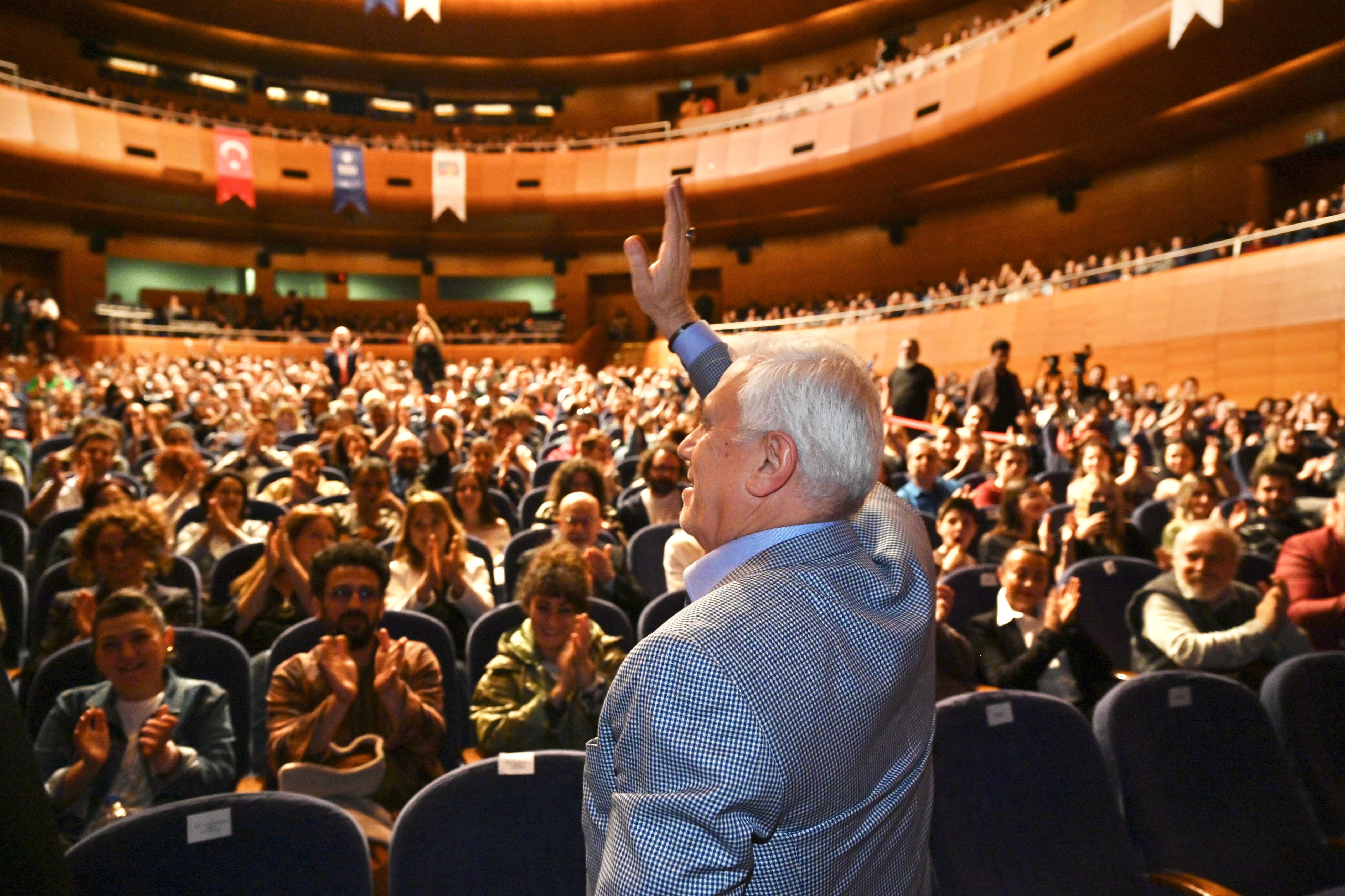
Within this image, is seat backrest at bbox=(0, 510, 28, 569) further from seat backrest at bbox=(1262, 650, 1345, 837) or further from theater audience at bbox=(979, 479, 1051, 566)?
seat backrest at bbox=(1262, 650, 1345, 837)

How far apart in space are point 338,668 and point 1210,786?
2309 mm

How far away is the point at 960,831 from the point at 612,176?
1997 centimetres

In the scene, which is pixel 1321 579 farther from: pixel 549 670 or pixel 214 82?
pixel 214 82

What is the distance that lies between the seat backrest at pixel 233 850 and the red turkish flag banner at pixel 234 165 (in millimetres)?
18596

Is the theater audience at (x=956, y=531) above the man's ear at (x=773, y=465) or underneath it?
underneath

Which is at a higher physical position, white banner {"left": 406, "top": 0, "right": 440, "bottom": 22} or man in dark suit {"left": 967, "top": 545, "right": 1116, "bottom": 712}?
white banner {"left": 406, "top": 0, "right": 440, "bottom": 22}

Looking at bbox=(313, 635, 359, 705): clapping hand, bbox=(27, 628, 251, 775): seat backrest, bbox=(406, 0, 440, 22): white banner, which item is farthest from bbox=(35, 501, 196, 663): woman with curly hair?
bbox=(406, 0, 440, 22): white banner

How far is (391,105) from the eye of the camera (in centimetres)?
2345

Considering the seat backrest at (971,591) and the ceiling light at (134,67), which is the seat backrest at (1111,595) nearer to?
the seat backrest at (971,591)

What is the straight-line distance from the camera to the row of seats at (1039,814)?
72.3 inches

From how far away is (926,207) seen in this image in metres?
19.8

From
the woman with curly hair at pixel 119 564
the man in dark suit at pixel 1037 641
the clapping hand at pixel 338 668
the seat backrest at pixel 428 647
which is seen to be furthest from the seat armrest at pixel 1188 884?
the woman with curly hair at pixel 119 564

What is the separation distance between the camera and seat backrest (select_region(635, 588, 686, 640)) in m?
3.19

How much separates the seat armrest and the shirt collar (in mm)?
1721
